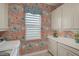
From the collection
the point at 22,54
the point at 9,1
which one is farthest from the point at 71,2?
the point at 22,54

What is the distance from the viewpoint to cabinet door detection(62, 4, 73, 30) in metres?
1.54

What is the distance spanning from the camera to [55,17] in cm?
156

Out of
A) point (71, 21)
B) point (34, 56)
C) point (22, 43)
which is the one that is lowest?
point (34, 56)

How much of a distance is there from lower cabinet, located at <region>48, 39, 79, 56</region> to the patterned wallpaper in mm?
66

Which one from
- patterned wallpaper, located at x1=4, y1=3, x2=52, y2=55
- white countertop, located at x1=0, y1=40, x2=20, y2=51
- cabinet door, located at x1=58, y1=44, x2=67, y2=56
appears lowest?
cabinet door, located at x1=58, y1=44, x2=67, y2=56

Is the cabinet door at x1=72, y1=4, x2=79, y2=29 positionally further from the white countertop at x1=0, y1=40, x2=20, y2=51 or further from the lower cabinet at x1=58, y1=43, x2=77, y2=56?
the white countertop at x1=0, y1=40, x2=20, y2=51

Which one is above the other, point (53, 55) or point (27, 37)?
point (27, 37)

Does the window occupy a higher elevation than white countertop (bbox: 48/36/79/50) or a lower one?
higher

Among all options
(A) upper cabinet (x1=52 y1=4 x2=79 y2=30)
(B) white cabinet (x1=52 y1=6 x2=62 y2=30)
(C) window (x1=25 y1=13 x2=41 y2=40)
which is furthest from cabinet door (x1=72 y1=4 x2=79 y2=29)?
(C) window (x1=25 y1=13 x2=41 y2=40)

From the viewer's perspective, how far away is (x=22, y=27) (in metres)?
1.53

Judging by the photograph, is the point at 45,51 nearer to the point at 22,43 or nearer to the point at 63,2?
the point at 22,43

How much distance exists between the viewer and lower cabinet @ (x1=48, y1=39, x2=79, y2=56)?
1.47 meters

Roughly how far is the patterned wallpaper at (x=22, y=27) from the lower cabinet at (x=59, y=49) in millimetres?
66

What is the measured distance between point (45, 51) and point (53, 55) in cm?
10
